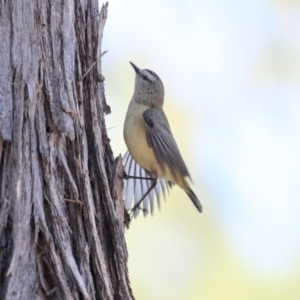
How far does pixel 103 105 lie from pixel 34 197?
0.82 meters

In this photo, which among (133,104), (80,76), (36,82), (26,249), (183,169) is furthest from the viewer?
(133,104)

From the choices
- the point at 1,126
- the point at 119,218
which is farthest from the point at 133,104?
the point at 1,126

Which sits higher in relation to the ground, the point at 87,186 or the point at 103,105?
the point at 103,105

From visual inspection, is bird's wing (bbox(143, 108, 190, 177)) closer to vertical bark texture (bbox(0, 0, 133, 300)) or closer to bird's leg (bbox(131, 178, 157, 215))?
bird's leg (bbox(131, 178, 157, 215))

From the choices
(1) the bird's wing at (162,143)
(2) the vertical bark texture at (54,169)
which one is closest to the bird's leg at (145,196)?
(1) the bird's wing at (162,143)

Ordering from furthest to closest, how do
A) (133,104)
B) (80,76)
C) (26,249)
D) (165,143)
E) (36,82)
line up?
1. (133,104)
2. (165,143)
3. (80,76)
4. (36,82)
5. (26,249)

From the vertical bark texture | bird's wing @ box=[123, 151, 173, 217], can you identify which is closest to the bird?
bird's wing @ box=[123, 151, 173, 217]

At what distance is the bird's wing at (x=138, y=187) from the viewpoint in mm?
3900

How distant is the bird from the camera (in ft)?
11.8

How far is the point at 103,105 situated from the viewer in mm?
3074

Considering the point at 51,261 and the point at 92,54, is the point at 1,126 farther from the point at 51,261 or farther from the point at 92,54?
the point at 92,54

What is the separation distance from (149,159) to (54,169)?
1.32m

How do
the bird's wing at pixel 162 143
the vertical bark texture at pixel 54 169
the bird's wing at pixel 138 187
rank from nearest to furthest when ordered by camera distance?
the vertical bark texture at pixel 54 169, the bird's wing at pixel 162 143, the bird's wing at pixel 138 187

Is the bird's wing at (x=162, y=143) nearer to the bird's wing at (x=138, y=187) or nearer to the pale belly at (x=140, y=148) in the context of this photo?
the pale belly at (x=140, y=148)
